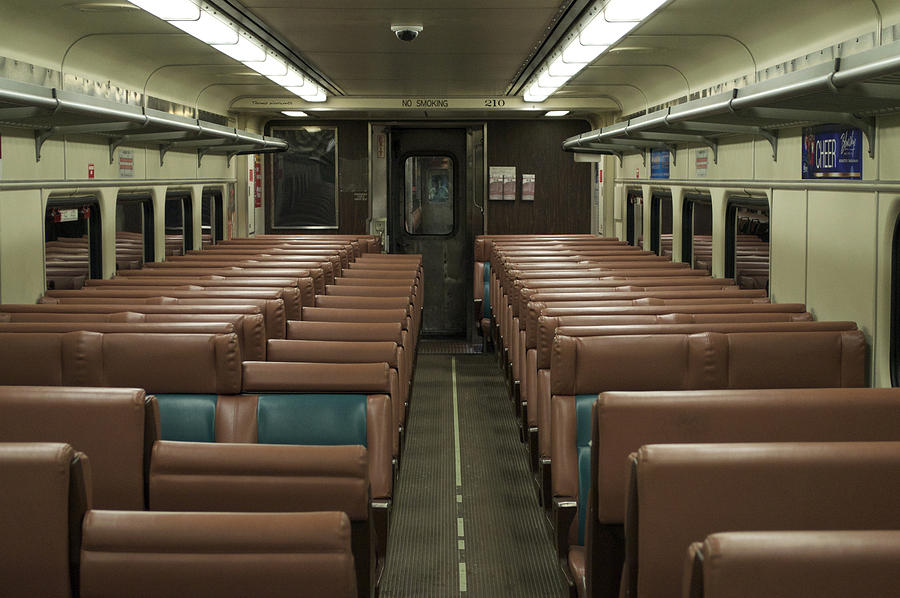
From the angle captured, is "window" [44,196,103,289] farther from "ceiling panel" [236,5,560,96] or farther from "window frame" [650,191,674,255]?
"window frame" [650,191,674,255]

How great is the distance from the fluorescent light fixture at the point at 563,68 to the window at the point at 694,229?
146cm

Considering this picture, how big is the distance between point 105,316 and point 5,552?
2.45 meters

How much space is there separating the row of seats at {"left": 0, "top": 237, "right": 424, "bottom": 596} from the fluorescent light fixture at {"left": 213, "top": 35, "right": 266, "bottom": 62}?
180 centimetres

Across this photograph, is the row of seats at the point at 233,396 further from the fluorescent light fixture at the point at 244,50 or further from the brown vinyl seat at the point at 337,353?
the fluorescent light fixture at the point at 244,50

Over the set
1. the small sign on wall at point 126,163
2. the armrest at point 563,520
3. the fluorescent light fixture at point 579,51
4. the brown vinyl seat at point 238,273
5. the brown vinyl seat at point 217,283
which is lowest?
the armrest at point 563,520

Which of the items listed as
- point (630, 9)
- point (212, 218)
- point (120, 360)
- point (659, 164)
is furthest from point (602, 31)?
point (212, 218)

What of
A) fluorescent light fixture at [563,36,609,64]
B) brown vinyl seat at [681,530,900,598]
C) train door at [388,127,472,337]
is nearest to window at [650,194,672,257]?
fluorescent light fixture at [563,36,609,64]

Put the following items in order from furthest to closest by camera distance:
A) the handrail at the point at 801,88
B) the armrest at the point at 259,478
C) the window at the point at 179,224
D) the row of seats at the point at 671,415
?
1. the window at the point at 179,224
2. the handrail at the point at 801,88
3. the armrest at the point at 259,478
4. the row of seats at the point at 671,415

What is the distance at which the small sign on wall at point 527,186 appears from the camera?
41.1 ft

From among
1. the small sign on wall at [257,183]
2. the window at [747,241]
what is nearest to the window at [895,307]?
the window at [747,241]

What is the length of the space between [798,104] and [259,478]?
2.66 metres

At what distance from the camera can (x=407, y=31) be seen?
6117mm

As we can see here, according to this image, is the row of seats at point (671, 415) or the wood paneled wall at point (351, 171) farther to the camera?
the wood paneled wall at point (351, 171)

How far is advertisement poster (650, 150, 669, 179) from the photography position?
8.85 meters
